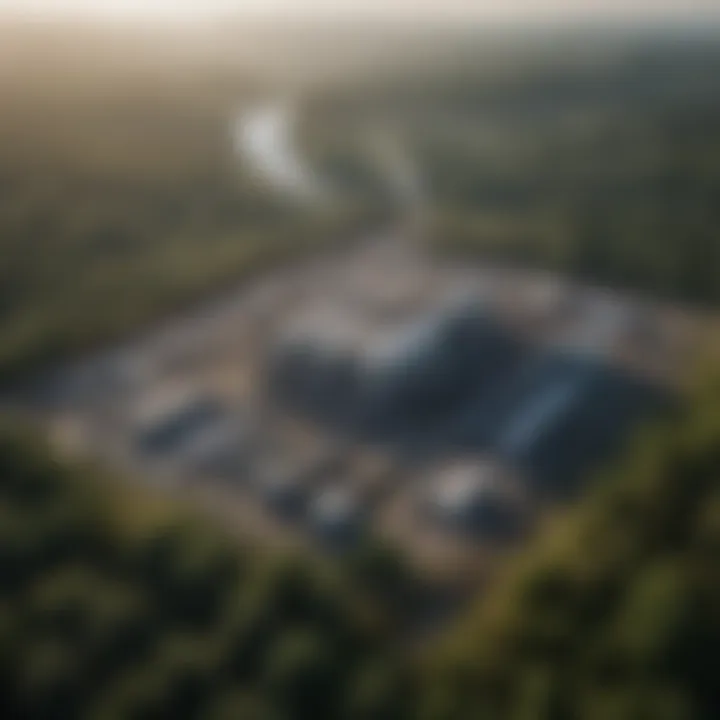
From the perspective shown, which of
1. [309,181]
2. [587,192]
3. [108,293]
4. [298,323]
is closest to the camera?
[298,323]

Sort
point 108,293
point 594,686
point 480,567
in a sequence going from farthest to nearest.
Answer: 1. point 108,293
2. point 480,567
3. point 594,686

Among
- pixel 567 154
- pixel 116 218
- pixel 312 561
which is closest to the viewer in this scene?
pixel 312 561

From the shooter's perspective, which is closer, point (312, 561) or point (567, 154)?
point (312, 561)

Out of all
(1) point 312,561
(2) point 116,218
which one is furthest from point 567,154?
(1) point 312,561

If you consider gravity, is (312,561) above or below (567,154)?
below

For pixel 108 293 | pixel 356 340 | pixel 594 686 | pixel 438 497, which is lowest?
→ pixel 594 686

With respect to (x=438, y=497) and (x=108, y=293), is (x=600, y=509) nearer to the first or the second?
(x=438, y=497)

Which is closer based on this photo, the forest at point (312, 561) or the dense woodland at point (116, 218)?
the forest at point (312, 561)

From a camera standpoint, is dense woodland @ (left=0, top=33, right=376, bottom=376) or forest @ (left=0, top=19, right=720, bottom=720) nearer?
forest @ (left=0, top=19, right=720, bottom=720)

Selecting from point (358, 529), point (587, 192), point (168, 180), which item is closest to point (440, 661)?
point (358, 529)

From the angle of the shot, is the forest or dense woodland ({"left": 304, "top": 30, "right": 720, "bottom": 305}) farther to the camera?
dense woodland ({"left": 304, "top": 30, "right": 720, "bottom": 305})

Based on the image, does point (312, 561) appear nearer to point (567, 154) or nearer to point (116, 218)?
point (116, 218)
